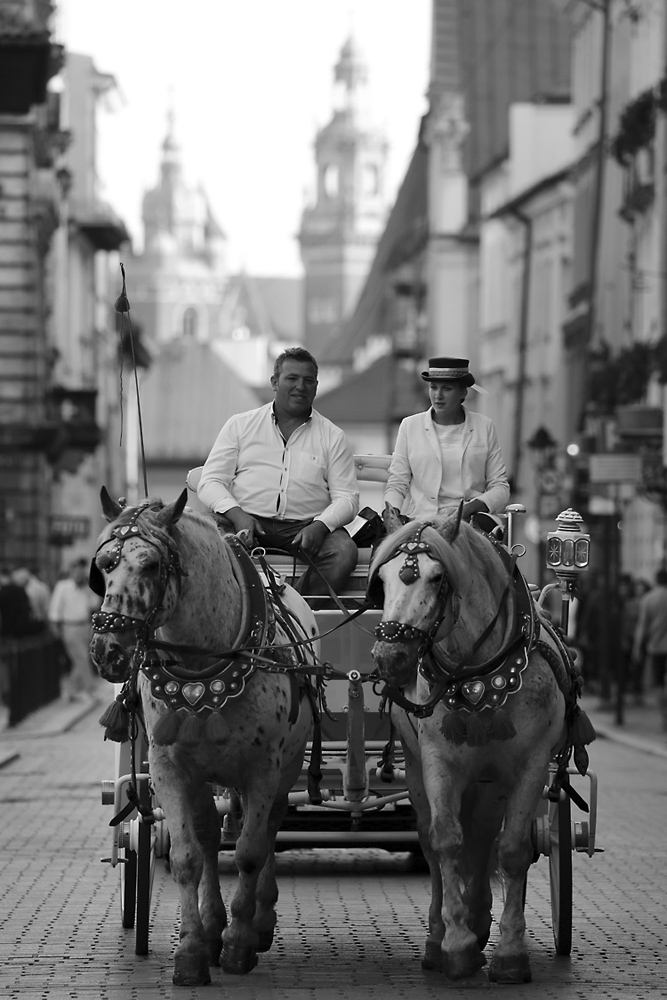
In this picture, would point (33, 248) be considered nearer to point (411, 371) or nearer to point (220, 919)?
point (220, 919)

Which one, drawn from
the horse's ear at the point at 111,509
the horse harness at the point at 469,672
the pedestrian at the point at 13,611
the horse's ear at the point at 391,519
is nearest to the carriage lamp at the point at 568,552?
the horse harness at the point at 469,672

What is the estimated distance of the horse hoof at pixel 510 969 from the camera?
371 inches

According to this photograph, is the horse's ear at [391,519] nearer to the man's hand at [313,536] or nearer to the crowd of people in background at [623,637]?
the man's hand at [313,536]

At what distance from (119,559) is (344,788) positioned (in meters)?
2.04

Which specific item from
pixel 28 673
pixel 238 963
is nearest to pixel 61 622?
pixel 28 673

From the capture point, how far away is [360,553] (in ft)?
38.1

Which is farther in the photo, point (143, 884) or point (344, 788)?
point (344, 788)

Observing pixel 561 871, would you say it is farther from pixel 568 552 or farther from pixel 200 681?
pixel 200 681

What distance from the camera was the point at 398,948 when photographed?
10602mm

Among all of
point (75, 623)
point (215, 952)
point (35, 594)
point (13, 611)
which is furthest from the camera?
point (35, 594)

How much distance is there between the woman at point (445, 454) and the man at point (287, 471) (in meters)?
0.27

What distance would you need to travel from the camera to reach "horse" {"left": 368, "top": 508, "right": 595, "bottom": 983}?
30.1 ft

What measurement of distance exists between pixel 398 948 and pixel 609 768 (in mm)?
11877

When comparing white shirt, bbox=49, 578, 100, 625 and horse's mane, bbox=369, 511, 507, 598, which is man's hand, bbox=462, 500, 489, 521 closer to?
horse's mane, bbox=369, 511, 507, 598
